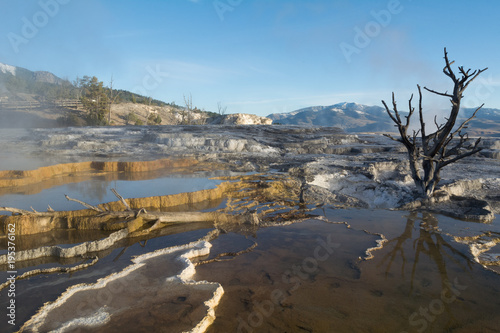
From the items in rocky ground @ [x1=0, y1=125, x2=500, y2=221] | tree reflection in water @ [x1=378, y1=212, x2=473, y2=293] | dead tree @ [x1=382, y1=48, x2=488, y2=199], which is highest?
dead tree @ [x1=382, y1=48, x2=488, y2=199]

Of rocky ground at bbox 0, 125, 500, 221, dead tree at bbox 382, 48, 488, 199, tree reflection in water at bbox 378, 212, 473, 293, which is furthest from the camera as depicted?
rocky ground at bbox 0, 125, 500, 221

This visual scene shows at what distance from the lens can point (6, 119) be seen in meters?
26.8

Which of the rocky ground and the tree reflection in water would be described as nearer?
the tree reflection in water

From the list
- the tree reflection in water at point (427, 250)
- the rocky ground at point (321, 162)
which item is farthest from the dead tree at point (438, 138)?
the tree reflection in water at point (427, 250)

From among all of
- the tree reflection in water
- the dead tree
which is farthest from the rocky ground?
the tree reflection in water

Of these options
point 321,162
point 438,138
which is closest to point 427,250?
point 438,138

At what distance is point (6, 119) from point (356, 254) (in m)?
33.6

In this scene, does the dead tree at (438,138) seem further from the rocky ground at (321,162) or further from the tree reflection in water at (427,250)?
the tree reflection in water at (427,250)

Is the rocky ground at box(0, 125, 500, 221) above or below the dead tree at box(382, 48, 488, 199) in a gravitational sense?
below

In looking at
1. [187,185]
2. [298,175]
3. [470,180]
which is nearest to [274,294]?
[187,185]

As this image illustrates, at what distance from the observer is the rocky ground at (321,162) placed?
18.3 feet

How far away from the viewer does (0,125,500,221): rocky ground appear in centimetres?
559

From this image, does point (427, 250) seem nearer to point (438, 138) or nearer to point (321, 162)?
point (438, 138)

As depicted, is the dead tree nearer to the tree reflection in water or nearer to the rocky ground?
the rocky ground
